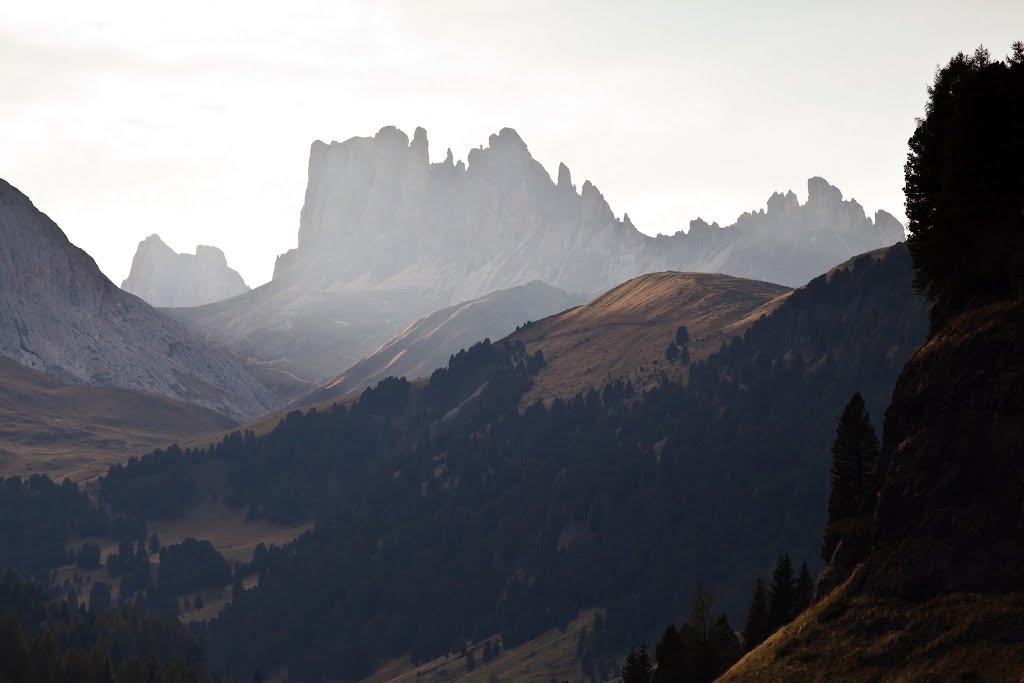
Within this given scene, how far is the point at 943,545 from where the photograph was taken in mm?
82312

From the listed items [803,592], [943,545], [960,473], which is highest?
[960,473]

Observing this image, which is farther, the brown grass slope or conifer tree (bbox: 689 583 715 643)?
conifer tree (bbox: 689 583 715 643)

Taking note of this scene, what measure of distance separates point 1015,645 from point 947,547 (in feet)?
37.2

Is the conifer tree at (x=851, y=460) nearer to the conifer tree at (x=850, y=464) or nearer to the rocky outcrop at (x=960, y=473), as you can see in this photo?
the conifer tree at (x=850, y=464)

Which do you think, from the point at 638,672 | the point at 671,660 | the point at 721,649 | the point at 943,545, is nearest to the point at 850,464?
the point at 943,545

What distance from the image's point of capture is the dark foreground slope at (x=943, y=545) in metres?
76.1

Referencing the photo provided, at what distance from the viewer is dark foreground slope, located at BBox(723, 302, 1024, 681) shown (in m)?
76.1

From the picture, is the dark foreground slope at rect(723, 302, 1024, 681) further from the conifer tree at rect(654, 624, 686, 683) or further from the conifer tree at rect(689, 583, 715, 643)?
the conifer tree at rect(689, 583, 715, 643)

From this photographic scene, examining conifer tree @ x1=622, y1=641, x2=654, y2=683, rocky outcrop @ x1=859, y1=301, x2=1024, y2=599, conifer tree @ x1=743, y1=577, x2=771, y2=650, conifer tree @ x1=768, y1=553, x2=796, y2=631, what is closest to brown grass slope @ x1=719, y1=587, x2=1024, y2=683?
rocky outcrop @ x1=859, y1=301, x2=1024, y2=599

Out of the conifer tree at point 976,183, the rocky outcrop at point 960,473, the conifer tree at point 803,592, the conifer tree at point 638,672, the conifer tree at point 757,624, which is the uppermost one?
the conifer tree at point 976,183

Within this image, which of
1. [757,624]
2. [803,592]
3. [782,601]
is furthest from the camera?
[803,592]

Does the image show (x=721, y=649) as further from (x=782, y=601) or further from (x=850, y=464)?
(x=850, y=464)


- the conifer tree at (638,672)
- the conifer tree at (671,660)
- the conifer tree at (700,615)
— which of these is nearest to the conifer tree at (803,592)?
the conifer tree at (671,660)

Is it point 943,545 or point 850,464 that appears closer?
point 943,545
